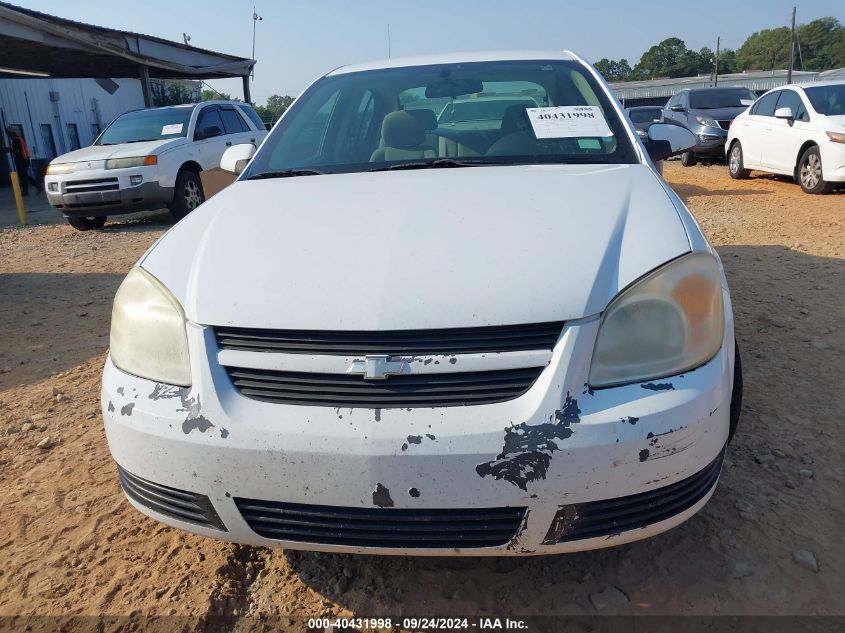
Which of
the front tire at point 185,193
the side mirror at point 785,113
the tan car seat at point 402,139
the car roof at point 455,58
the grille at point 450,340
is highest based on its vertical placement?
the car roof at point 455,58

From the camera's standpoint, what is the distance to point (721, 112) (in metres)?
13.3

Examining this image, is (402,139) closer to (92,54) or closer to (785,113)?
(785,113)

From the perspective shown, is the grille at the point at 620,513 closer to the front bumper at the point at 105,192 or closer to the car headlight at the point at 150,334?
the car headlight at the point at 150,334

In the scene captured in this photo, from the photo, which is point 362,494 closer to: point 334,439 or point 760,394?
point 334,439

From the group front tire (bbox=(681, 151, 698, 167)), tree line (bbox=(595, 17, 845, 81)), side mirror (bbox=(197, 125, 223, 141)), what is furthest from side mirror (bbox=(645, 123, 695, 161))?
tree line (bbox=(595, 17, 845, 81))

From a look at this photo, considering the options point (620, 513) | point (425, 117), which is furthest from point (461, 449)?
point (425, 117)

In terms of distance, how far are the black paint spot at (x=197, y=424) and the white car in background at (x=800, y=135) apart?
8.68 metres

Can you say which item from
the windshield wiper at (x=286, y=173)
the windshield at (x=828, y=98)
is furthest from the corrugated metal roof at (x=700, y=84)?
the windshield wiper at (x=286, y=173)

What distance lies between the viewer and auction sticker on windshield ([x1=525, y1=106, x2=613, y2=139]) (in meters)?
2.55

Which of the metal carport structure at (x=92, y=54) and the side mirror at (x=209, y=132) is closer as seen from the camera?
the side mirror at (x=209, y=132)

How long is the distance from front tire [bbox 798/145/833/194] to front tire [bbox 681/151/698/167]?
4.32 metres

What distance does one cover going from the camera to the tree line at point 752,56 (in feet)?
280

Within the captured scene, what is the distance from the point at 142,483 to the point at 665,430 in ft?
4.28

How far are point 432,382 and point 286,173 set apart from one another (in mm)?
1406
